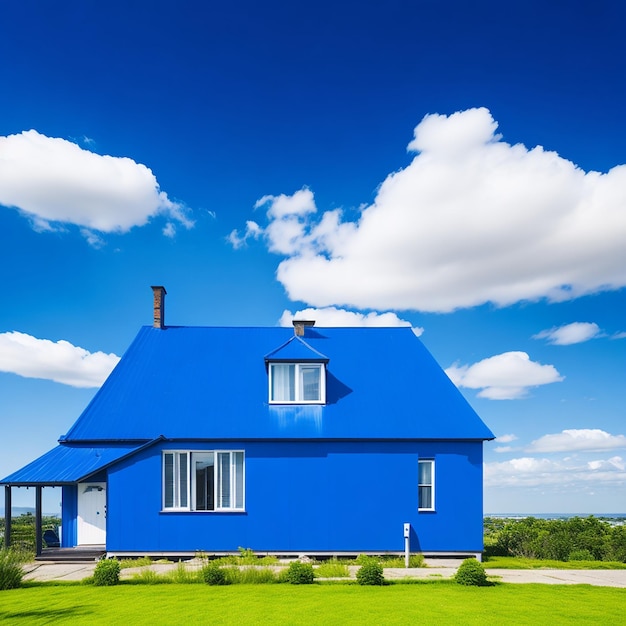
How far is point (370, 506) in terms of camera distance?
19.8 metres

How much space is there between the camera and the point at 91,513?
68.6 ft

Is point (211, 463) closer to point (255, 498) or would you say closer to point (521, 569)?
point (255, 498)

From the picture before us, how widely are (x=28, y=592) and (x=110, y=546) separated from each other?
17.5ft

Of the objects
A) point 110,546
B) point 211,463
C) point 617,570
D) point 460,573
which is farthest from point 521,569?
point 110,546

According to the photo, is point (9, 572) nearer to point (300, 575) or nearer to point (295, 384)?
point (300, 575)

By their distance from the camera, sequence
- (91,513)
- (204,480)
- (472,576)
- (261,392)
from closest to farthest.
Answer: (472,576) < (204,480) < (91,513) < (261,392)

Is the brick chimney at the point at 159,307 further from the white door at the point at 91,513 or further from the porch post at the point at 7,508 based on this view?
the porch post at the point at 7,508

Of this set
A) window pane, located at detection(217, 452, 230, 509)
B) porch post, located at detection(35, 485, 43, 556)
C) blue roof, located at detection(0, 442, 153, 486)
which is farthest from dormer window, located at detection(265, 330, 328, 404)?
porch post, located at detection(35, 485, 43, 556)

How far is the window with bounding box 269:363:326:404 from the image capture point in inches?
849

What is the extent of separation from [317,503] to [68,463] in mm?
8502

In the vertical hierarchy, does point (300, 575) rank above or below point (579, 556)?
above

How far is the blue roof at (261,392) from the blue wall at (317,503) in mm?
584

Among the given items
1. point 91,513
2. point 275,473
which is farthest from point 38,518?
point 275,473

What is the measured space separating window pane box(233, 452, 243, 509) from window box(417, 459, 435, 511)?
602 cm
